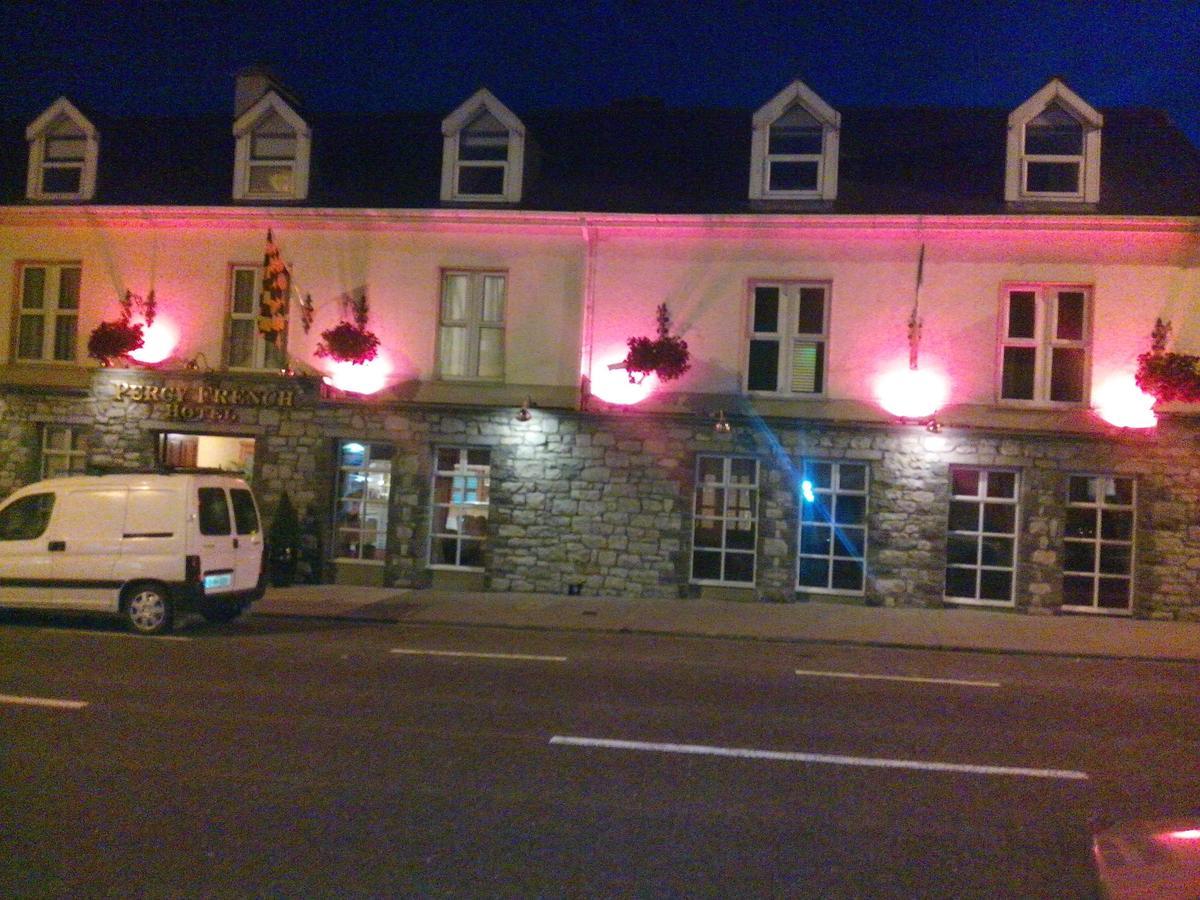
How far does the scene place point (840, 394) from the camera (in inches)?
699

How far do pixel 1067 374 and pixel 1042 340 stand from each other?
678 mm

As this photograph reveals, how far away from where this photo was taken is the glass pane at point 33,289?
66.6ft

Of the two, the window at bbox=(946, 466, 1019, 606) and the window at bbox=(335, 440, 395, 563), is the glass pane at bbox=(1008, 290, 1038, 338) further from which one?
the window at bbox=(335, 440, 395, 563)

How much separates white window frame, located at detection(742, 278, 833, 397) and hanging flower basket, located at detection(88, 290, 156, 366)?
10.6m

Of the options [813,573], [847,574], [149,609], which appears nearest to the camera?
[149,609]

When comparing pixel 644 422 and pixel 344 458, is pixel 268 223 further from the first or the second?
pixel 644 422

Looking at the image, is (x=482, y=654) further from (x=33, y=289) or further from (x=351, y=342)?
(x=33, y=289)

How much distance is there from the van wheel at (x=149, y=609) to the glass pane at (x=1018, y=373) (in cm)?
1277

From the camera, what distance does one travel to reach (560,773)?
23.9 ft

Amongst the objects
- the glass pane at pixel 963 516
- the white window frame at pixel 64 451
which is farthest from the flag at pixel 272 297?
the glass pane at pixel 963 516

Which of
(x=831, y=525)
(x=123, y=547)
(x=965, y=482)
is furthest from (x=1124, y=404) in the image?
(x=123, y=547)

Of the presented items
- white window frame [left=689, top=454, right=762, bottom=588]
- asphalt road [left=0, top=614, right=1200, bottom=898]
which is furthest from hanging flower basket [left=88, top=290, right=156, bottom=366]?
white window frame [left=689, top=454, right=762, bottom=588]

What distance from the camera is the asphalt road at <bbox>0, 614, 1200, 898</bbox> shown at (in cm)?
553

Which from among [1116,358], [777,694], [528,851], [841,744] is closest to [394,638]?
[777,694]
